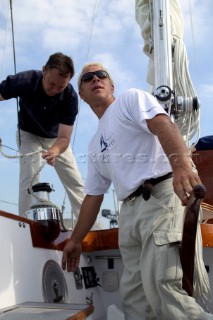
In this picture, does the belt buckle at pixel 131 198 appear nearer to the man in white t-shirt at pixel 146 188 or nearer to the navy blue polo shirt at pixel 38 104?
the man in white t-shirt at pixel 146 188

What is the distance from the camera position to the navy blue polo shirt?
3.73 metres

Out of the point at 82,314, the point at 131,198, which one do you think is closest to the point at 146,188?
the point at 131,198

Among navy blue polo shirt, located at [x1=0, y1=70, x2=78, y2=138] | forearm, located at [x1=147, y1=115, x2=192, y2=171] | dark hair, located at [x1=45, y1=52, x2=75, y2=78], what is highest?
dark hair, located at [x1=45, y1=52, x2=75, y2=78]

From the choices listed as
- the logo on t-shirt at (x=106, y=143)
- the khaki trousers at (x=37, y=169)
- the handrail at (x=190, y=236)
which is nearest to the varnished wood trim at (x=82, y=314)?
Answer: the handrail at (x=190, y=236)

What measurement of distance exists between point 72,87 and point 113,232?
1565mm

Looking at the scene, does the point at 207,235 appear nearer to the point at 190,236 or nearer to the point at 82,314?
the point at 190,236

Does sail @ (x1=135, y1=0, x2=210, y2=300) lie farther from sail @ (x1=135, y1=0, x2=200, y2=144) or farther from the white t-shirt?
the white t-shirt

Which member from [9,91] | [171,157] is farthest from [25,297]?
[9,91]

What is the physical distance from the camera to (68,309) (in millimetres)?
1867

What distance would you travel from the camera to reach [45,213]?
269 centimetres

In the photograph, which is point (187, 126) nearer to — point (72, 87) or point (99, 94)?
point (72, 87)

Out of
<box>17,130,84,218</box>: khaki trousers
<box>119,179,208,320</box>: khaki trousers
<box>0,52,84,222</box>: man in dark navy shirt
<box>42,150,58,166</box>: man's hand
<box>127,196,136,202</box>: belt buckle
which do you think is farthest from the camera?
<box>17,130,84,218</box>: khaki trousers

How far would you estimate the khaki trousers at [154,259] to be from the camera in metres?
1.88

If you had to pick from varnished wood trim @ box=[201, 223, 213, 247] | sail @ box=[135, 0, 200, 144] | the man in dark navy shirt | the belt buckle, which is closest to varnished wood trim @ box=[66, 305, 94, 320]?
the belt buckle
